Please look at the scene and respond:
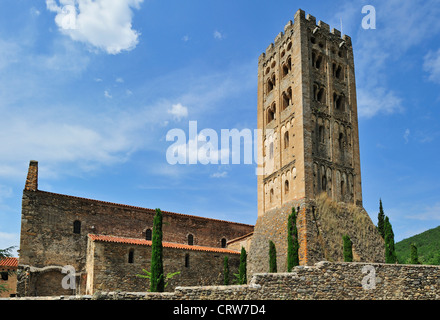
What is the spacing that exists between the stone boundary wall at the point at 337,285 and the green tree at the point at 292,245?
631 cm

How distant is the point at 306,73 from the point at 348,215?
1118 centimetres

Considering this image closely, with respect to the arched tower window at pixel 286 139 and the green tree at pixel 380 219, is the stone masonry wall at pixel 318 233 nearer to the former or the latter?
the arched tower window at pixel 286 139

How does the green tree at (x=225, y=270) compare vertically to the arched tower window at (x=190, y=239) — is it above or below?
below

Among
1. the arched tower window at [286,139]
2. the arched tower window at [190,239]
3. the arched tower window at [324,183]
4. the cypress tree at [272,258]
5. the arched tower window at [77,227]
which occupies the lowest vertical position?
the cypress tree at [272,258]

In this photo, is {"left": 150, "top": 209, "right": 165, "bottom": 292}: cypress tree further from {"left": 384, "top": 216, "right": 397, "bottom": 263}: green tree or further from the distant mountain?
the distant mountain

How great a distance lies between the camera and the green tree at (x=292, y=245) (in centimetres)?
2317

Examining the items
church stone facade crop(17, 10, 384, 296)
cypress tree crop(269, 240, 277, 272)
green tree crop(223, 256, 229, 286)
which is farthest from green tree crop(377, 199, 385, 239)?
green tree crop(223, 256, 229, 286)

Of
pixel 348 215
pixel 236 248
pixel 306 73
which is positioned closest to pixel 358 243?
pixel 348 215

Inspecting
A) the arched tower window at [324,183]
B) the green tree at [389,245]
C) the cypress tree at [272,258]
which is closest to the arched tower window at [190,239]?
the cypress tree at [272,258]

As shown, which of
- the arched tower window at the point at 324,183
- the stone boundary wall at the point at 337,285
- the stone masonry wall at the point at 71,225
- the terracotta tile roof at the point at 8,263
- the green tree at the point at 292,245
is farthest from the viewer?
the terracotta tile roof at the point at 8,263

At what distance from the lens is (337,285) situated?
54.9 ft

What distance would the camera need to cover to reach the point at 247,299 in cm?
1492

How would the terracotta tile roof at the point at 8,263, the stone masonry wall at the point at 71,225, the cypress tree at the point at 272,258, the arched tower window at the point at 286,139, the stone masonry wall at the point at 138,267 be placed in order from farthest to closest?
the terracotta tile roof at the point at 8,263 → the arched tower window at the point at 286,139 → the stone masonry wall at the point at 71,225 → the cypress tree at the point at 272,258 → the stone masonry wall at the point at 138,267

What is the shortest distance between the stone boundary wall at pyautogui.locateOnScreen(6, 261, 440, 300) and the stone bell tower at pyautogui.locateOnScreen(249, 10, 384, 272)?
25.4 feet
